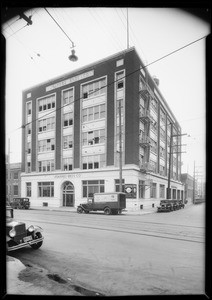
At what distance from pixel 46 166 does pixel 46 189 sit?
3522 mm

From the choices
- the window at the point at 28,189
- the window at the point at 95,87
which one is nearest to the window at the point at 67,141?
the window at the point at 95,87

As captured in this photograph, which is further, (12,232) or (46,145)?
(46,145)

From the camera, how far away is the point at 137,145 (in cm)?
3012

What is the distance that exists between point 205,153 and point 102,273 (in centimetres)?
386

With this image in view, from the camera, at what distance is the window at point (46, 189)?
3491cm

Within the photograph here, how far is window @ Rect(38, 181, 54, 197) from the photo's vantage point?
115 ft

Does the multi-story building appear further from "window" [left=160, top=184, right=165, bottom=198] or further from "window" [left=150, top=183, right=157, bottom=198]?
"window" [left=160, top=184, right=165, bottom=198]

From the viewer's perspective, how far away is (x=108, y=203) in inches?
890

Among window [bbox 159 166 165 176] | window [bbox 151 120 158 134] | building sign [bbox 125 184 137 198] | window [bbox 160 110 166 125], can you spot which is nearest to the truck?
building sign [bbox 125 184 137 198]

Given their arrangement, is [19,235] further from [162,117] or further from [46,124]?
[162,117]

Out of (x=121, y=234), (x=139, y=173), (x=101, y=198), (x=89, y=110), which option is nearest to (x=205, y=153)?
(x=121, y=234)

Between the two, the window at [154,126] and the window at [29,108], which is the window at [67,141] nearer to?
the window at [29,108]

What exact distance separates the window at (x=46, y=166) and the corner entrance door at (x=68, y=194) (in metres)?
3.76

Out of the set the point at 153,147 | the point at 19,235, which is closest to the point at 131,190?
the point at 153,147
